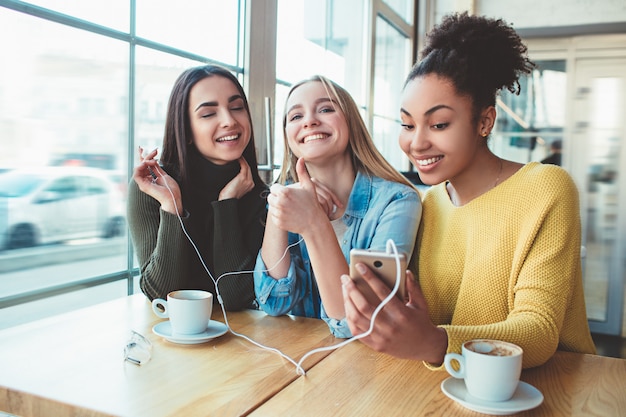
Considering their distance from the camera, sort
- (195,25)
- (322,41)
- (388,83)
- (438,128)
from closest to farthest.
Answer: (438,128) → (195,25) → (322,41) → (388,83)

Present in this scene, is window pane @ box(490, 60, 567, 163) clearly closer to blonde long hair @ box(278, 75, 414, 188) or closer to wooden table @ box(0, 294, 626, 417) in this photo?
blonde long hair @ box(278, 75, 414, 188)

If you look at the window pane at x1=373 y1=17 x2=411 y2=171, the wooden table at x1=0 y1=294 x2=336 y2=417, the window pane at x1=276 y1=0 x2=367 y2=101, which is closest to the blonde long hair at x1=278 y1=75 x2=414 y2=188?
the wooden table at x1=0 y1=294 x2=336 y2=417

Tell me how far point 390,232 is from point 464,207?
A: 18 centimetres

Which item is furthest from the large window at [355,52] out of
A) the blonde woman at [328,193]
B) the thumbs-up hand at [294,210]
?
the thumbs-up hand at [294,210]

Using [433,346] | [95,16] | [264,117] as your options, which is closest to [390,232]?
[433,346]

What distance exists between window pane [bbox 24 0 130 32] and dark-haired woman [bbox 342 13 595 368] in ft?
3.41

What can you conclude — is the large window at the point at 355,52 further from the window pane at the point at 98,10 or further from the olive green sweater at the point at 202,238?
the window pane at the point at 98,10

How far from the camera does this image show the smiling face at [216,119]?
5.51ft

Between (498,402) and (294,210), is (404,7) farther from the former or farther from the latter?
(498,402)

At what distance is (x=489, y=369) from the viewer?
2.78 ft

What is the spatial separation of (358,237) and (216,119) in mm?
559

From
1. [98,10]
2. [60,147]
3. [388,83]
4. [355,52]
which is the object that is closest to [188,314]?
[60,147]

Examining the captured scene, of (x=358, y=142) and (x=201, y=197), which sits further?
(x=201, y=197)

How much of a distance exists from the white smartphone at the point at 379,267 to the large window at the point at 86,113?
0.93 meters
